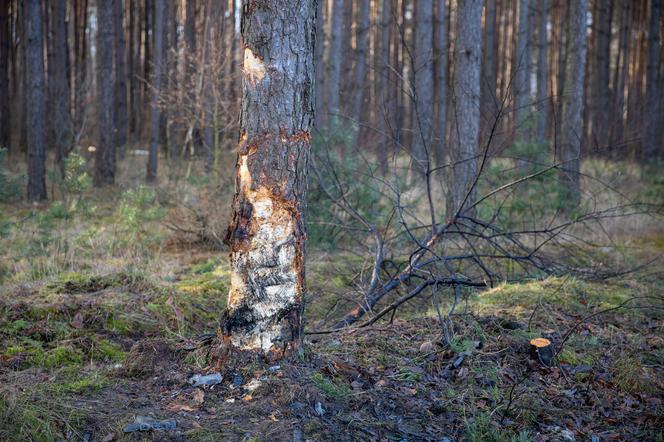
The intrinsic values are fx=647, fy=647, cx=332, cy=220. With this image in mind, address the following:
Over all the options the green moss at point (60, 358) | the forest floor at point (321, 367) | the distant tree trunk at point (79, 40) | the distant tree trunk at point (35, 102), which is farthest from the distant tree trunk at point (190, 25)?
the green moss at point (60, 358)

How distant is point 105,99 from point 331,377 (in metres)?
11.4

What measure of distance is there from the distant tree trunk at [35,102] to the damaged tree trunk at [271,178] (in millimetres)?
9398

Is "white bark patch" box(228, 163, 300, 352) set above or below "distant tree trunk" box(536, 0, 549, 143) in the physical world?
below

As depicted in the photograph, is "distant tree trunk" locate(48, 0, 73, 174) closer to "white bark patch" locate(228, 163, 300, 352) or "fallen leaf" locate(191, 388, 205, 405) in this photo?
"white bark patch" locate(228, 163, 300, 352)

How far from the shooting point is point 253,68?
3.61 m

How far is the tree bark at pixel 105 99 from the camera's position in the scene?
13281 millimetres

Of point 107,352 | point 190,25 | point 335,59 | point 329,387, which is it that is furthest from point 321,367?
point 190,25

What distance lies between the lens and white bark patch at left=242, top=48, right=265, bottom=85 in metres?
3.60

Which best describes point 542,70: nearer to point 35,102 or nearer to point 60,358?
point 35,102

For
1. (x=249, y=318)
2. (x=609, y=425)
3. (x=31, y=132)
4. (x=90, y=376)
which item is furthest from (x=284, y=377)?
(x=31, y=132)

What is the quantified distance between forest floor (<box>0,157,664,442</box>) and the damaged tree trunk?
0.22 m

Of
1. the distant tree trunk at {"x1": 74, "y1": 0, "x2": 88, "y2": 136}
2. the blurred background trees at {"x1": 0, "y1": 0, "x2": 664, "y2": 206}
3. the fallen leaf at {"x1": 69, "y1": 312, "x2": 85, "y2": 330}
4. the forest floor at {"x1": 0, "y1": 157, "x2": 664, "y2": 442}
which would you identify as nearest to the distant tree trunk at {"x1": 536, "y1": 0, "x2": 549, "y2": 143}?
the blurred background trees at {"x1": 0, "y1": 0, "x2": 664, "y2": 206}

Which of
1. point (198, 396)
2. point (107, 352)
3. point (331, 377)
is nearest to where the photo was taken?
point (198, 396)

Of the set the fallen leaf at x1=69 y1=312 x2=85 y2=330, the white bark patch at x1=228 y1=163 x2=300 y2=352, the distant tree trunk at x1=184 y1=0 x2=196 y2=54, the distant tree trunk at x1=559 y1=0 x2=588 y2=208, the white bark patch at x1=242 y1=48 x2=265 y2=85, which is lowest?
the fallen leaf at x1=69 y1=312 x2=85 y2=330
